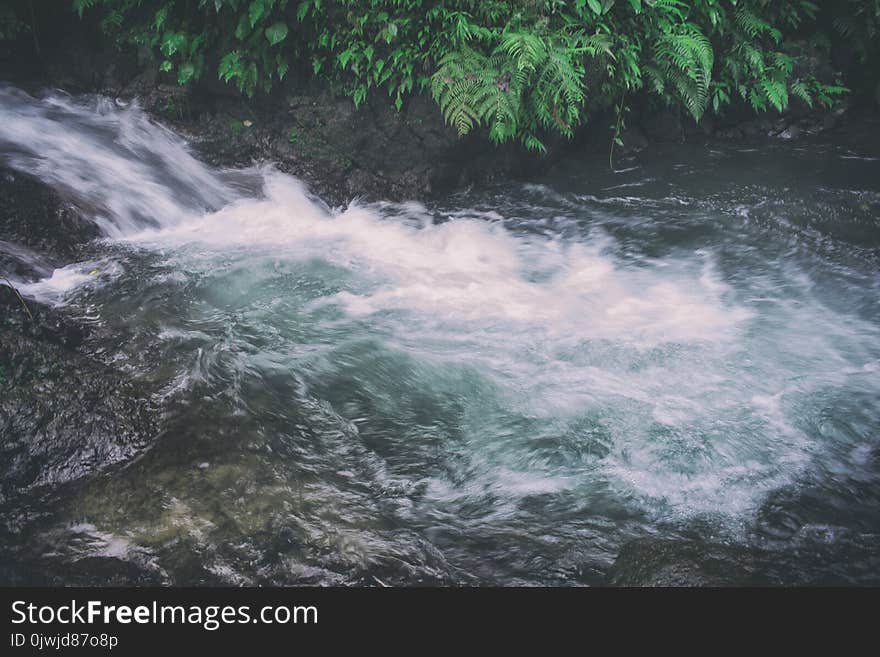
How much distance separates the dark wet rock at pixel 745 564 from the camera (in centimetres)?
274

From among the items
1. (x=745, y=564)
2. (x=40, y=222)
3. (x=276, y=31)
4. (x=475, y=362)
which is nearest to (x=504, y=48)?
(x=276, y=31)

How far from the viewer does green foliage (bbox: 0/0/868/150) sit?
614 cm

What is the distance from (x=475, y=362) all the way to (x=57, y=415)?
2.58 m

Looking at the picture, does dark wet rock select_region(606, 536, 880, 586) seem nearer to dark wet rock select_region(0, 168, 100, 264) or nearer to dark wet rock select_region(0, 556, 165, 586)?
dark wet rock select_region(0, 556, 165, 586)

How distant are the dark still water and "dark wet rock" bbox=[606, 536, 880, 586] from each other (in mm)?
29

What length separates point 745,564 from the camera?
9.30 feet

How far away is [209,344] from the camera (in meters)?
4.47

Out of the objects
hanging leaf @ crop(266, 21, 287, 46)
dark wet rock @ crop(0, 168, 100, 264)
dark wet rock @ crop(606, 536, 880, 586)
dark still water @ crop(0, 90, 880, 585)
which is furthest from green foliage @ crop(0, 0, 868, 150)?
dark wet rock @ crop(606, 536, 880, 586)

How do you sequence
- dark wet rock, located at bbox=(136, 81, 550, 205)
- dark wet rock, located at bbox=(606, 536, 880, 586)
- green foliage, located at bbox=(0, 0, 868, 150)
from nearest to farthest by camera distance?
dark wet rock, located at bbox=(606, 536, 880, 586), green foliage, located at bbox=(0, 0, 868, 150), dark wet rock, located at bbox=(136, 81, 550, 205)

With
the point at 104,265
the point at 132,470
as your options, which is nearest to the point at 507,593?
the point at 132,470

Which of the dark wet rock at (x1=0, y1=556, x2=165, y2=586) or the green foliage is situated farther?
the green foliage

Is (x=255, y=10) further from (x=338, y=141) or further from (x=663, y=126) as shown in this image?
(x=663, y=126)

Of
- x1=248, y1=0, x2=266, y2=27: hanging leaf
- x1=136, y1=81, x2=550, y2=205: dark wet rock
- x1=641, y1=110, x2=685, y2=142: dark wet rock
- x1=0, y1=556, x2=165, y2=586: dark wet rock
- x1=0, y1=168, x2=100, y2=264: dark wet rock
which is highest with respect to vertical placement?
x1=248, y1=0, x2=266, y2=27: hanging leaf

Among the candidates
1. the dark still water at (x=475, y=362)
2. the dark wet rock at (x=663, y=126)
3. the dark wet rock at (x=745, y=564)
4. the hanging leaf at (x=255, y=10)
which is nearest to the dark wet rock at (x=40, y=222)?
the dark still water at (x=475, y=362)
